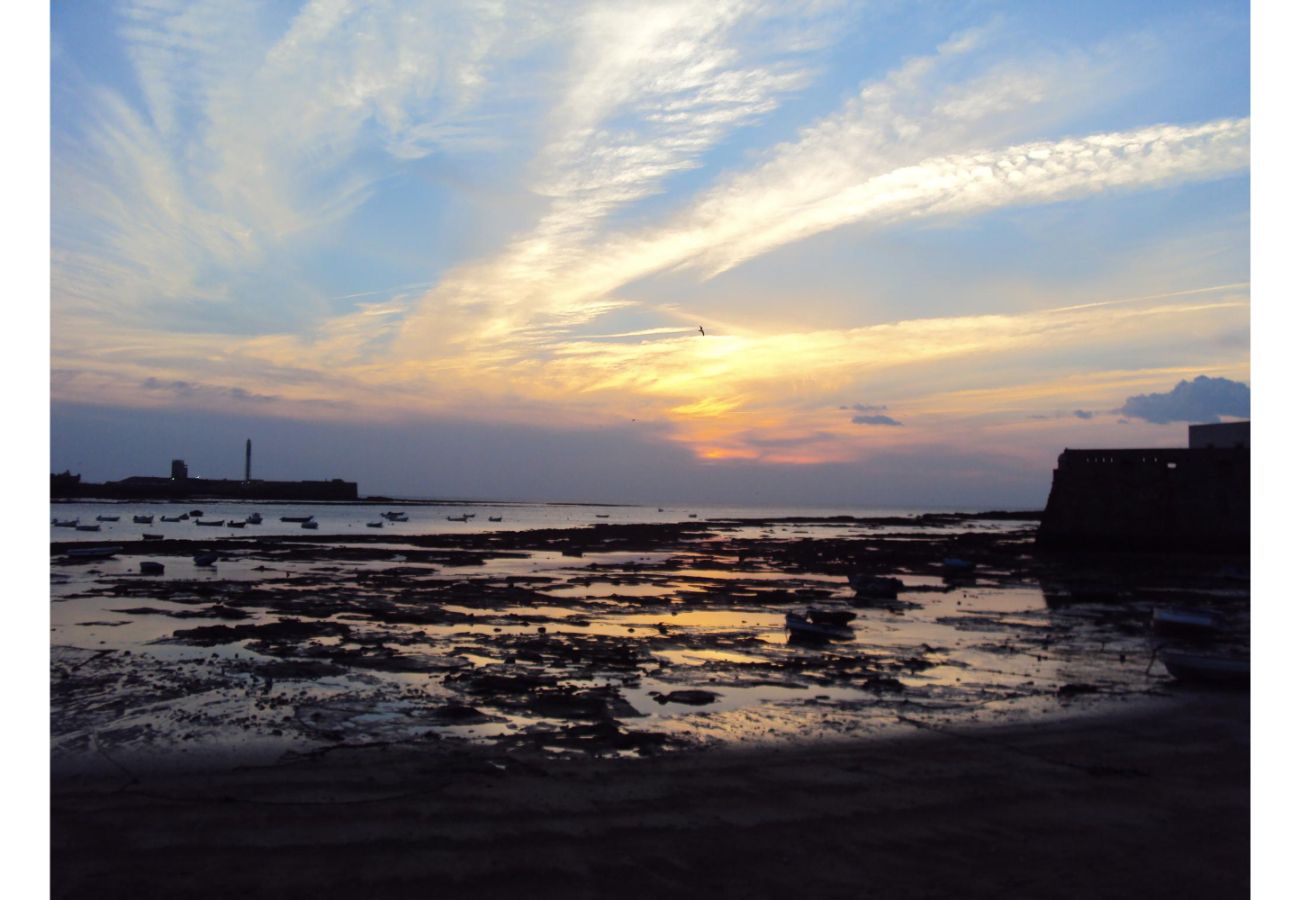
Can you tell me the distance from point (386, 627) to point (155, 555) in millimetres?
32090

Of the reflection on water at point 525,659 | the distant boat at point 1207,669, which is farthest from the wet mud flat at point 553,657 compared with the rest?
the distant boat at point 1207,669

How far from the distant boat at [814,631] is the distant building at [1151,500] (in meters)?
45.7

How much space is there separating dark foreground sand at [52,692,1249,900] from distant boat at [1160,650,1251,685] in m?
6.46

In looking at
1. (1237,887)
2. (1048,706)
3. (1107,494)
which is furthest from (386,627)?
(1107,494)

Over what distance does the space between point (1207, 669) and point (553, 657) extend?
1468 cm

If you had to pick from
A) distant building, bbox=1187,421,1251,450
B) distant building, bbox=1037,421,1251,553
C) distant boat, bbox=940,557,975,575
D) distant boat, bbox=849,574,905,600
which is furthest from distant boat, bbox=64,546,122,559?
distant building, bbox=1187,421,1251,450

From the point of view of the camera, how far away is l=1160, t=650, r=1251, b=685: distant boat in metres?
18.1

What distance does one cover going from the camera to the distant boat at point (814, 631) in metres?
23.8

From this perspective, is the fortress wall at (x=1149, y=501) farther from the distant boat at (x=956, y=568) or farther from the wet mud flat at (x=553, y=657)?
the distant boat at (x=956, y=568)

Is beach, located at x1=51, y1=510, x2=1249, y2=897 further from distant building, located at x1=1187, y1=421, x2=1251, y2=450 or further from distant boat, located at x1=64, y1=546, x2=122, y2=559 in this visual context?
distant building, located at x1=1187, y1=421, x2=1251, y2=450

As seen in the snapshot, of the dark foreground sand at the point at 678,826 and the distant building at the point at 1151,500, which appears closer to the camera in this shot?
the dark foreground sand at the point at 678,826

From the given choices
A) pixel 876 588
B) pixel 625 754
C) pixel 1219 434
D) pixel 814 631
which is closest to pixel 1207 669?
pixel 814 631

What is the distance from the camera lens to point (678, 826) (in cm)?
963

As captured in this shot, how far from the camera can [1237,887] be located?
841 cm
